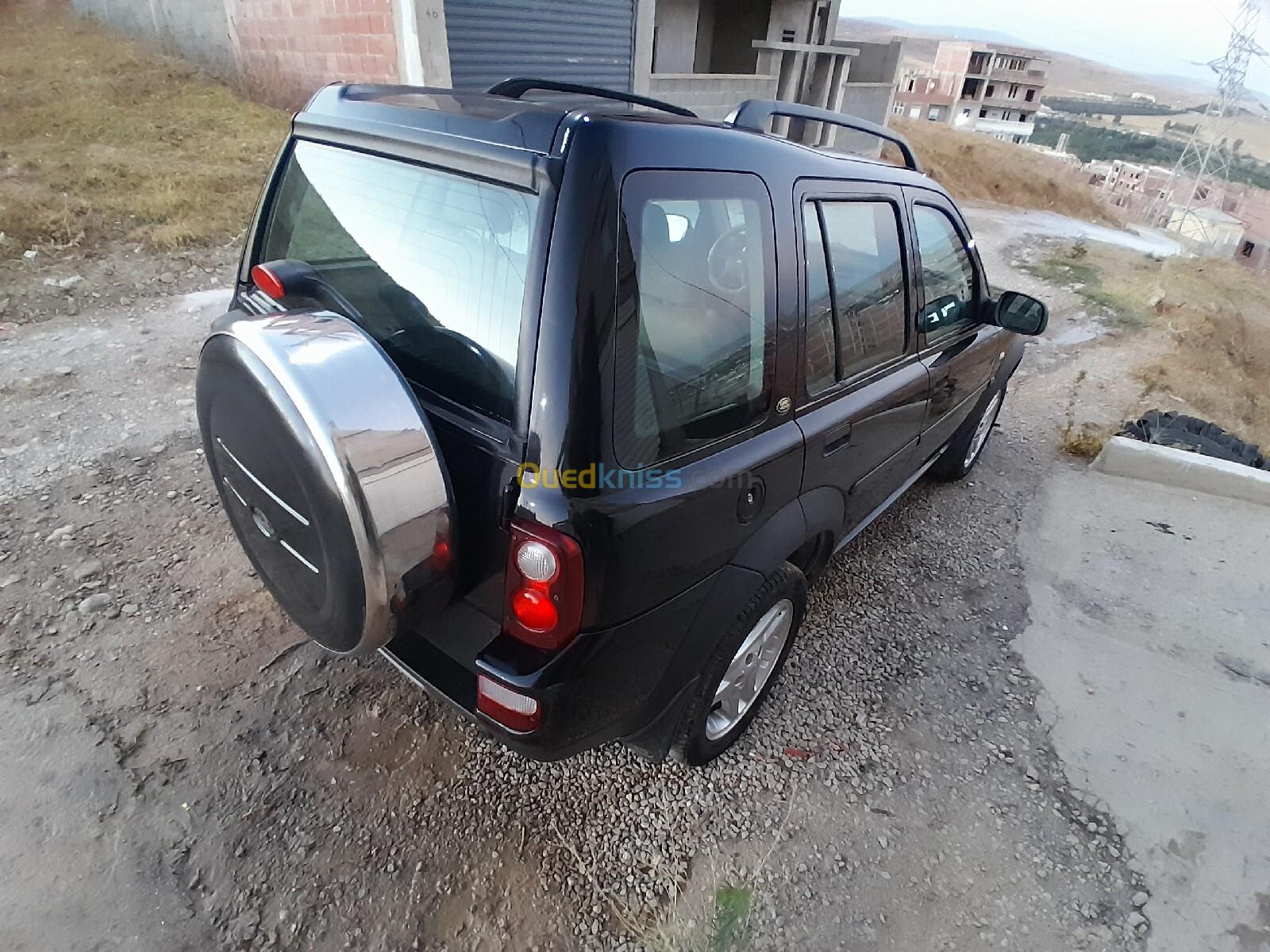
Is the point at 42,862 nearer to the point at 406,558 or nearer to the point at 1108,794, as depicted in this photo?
the point at 406,558

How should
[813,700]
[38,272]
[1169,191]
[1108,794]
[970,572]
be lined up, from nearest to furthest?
[1108,794] < [813,700] < [970,572] < [38,272] < [1169,191]

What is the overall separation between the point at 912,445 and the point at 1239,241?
5136 centimetres

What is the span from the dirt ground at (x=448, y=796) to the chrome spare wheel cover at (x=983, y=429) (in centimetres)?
111

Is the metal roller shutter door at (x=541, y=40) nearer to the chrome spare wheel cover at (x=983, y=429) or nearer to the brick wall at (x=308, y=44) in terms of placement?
the brick wall at (x=308, y=44)

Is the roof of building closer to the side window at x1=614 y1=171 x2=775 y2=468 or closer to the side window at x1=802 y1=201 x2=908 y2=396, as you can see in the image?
the side window at x1=802 y1=201 x2=908 y2=396

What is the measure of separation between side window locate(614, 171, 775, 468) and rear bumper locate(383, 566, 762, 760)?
1.41 ft

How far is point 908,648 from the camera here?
2.86 meters

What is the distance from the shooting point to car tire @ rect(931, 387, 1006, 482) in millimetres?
3799

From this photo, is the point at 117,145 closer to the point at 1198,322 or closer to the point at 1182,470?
the point at 1182,470

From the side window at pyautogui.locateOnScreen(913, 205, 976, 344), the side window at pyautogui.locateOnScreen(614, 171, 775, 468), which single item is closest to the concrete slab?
the side window at pyautogui.locateOnScreen(913, 205, 976, 344)

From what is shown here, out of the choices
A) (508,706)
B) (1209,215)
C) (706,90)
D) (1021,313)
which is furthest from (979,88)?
(508,706)

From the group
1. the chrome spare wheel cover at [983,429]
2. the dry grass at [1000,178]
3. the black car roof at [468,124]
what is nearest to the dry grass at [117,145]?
the black car roof at [468,124]

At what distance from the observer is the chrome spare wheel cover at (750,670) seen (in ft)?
7.15

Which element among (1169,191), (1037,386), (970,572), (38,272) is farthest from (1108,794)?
(1169,191)
